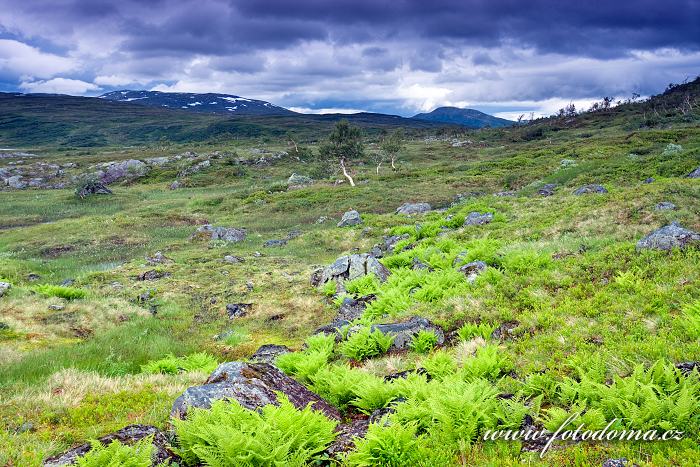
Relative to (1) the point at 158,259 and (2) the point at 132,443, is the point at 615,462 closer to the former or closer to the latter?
(2) the point at 132,443

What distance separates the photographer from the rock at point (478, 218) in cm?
2519

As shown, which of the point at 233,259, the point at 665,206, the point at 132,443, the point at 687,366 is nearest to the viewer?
the point at 132,443

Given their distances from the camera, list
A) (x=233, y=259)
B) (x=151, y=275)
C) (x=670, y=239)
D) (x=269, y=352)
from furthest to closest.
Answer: (x=233, y=259), (x=151, y=275), (x=269, y=352), (x=670, y=239)

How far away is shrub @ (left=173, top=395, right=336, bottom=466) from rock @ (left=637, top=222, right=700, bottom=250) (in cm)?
1056

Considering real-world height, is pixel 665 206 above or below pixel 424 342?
above

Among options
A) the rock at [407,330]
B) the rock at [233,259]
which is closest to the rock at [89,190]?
the rock at [233,259]

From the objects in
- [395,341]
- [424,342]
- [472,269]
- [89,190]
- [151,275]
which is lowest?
[151,275]

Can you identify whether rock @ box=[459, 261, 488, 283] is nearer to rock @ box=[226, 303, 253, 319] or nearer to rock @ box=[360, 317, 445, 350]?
rock @ box=[360, 317, 445, 350]

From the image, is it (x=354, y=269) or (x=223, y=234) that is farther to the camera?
(x=223, y=234)

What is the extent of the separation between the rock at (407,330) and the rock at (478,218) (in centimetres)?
1513

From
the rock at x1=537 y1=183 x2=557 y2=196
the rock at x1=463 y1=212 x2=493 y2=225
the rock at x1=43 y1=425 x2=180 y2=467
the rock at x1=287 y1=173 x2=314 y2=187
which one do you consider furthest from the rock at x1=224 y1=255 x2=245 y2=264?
the rock at x1=287 y1=173 x2=314 y2=187

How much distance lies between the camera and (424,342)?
10.1 meters

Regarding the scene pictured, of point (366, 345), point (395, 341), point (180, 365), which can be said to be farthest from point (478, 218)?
point (180, 365)

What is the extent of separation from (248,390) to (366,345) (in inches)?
158
